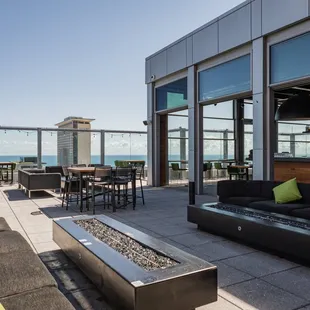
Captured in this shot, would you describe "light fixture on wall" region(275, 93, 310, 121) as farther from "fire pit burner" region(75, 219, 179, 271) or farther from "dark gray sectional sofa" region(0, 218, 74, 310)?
"dark gray sectional sofa" region(0, 218, 74, 310)

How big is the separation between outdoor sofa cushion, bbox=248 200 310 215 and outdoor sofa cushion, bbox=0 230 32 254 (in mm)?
3196

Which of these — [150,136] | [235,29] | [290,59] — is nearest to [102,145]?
[150,136]

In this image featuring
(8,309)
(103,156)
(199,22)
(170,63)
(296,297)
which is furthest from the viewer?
(103,156)

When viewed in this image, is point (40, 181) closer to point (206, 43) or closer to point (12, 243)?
point (206, 43)

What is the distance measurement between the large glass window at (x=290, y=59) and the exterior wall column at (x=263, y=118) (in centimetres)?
21

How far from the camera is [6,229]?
3.40m

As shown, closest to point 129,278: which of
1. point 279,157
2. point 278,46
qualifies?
point 278,46

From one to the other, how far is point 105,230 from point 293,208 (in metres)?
2.52

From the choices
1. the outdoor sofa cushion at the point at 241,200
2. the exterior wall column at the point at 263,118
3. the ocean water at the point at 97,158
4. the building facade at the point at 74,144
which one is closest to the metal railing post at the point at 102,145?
the ocean water at the point at 97,158

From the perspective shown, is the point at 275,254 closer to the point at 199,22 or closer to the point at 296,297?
the point at 296,297

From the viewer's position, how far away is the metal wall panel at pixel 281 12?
5961 millimetres

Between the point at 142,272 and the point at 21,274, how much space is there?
803 millimetres

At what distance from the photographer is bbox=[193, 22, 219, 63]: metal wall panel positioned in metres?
8.05

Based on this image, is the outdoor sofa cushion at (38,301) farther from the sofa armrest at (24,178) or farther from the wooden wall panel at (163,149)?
the wooden wall panel at (163,149)
